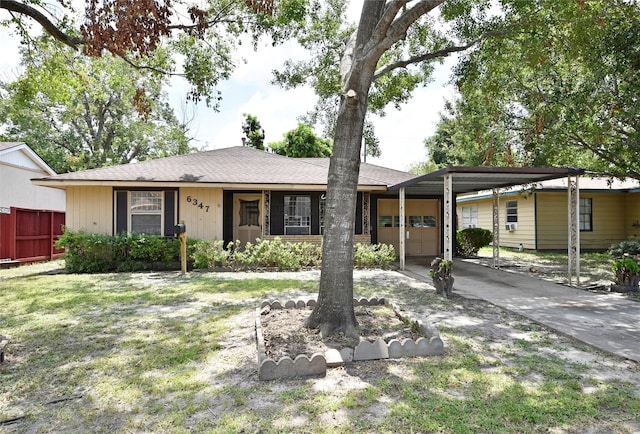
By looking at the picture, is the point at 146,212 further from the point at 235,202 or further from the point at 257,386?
the point at 257,386

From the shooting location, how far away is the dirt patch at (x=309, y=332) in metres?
3.90

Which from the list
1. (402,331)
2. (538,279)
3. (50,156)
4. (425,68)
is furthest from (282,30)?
(50,156)

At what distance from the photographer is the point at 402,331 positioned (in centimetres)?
456

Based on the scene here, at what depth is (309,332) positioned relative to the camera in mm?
4359

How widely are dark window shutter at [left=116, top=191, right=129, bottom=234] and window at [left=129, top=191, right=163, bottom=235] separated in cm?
14

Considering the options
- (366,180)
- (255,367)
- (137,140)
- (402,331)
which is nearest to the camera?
(255,367)

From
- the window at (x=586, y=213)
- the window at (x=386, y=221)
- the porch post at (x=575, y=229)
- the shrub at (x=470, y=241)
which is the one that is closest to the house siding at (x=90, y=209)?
the window at (x=386, y=221)

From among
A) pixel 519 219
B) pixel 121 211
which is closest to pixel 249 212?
pixel 121 211

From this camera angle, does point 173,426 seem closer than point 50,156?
Yes

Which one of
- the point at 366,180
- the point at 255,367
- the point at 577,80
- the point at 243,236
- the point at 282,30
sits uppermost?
the point at 282,30

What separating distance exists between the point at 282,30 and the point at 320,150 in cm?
2177

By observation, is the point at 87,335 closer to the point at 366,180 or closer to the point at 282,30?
the point at 282,30

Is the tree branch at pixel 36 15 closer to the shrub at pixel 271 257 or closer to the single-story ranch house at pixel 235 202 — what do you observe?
the single-story ranch house at pixel 235 202

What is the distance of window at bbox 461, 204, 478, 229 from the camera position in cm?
1997
